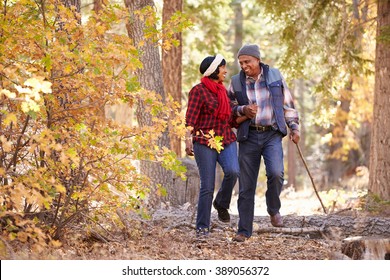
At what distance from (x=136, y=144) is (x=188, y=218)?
2.88m

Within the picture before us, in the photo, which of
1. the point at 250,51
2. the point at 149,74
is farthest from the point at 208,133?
the point at 149,74

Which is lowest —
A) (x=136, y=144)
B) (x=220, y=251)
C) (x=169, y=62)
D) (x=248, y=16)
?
(x=220, y=251)

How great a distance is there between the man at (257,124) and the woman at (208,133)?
14 centimetres

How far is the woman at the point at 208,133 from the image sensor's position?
817 cm

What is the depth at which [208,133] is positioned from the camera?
816 centimetres

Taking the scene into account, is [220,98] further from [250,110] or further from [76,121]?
[76,121]

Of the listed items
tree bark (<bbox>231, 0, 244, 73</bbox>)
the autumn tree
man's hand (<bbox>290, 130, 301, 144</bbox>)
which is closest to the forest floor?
the autumn tree

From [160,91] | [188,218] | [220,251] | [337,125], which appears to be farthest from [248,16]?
[220,251]

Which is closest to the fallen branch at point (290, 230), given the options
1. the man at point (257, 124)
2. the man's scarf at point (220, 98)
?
the man at point (257, 124)

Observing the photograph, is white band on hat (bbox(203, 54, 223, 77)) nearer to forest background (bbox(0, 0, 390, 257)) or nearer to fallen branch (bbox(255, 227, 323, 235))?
forest background (bbox(0, 0, 390, 257))

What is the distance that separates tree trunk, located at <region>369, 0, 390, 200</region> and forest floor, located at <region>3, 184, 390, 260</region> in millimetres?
4342

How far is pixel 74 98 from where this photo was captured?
281 inches

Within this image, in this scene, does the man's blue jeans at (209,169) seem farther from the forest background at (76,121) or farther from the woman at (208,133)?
the forest background at (76,121)
